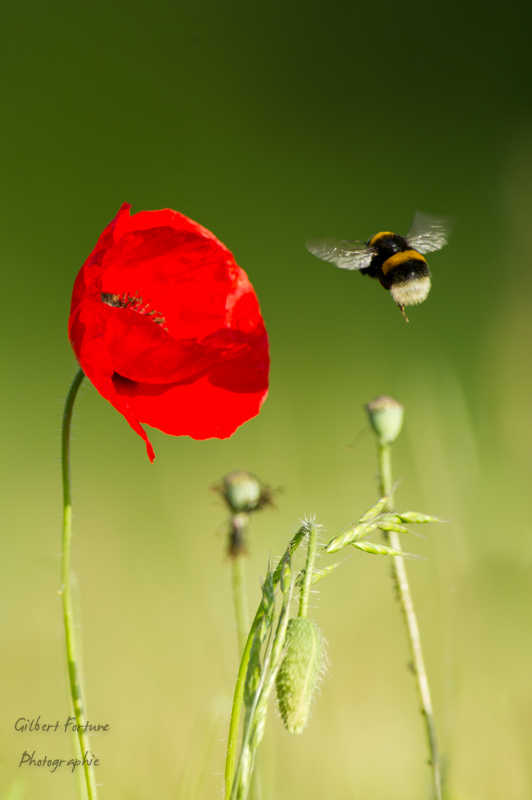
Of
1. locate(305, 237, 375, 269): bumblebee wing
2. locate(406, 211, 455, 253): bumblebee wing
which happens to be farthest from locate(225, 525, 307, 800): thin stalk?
locate(406, 211, 455, 253): bumblebee wing

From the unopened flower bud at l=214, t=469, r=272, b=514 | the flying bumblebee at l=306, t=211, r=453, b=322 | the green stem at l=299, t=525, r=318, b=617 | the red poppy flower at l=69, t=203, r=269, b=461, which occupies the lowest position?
the green stem at l=299, t=525, r=318, b=617

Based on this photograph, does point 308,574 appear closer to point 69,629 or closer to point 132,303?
point 69,629

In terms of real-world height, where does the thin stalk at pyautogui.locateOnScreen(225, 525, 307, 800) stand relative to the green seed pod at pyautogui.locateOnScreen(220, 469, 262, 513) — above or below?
below

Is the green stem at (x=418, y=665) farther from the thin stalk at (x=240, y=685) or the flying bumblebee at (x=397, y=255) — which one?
the flying bumblebee at (x=397, y=255)

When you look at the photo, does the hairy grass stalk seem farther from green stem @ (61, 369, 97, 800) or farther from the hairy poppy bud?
green stem @ (61, 369, 97, 800)

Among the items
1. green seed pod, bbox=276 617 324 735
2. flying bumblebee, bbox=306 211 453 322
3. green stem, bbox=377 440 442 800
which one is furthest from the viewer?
flying bumblebee, bbox=306 211 453 322

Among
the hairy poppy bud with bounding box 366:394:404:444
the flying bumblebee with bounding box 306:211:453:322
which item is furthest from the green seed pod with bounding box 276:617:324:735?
the flying bumblebee with bounding box 306:211:453:322

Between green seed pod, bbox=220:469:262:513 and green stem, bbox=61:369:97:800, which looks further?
green seed pod, bbox=220:469:262:513

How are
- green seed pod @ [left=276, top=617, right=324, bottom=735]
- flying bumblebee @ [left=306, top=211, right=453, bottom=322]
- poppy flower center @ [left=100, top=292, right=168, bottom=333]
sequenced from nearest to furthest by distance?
green seed pod @ [left=276, top=617, right=324, bottom=735]
poppy flower center @ [left=100, top=292, right=168, bottom=333]
flying bumblebee @ [left=306, top=211, right=453, bottom=322]

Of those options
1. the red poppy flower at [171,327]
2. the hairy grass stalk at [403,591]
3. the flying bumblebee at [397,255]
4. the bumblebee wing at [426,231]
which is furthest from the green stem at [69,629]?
the bumblebee wing at [426,231]
